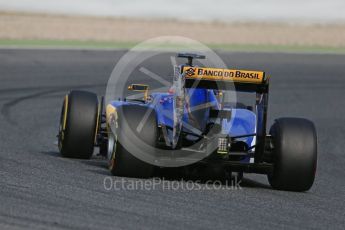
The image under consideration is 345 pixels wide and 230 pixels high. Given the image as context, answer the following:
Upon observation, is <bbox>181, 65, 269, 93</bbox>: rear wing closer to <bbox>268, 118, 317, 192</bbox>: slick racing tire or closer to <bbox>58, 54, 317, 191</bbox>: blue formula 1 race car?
<bbox>58, 54, 317, 191</bbox>: blue formula 1 race car

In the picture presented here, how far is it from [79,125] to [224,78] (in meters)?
2.13

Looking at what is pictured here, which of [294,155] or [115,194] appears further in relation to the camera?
Result: [294,155]

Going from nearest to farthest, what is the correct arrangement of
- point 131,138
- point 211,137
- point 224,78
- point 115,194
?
point 115,194
point 131,138
point 224,78
point 211,137

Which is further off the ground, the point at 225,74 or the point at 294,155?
the point at 225,74

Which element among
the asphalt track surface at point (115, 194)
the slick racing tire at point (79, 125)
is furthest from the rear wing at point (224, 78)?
the slick racing tire at point (79, 125)

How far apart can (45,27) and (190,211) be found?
2731 centimetres

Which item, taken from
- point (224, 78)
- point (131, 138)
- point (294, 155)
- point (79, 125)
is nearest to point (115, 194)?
point (131, 138)

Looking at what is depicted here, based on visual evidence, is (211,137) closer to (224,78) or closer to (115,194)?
(224,78)

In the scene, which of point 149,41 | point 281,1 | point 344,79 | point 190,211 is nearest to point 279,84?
point 344,79

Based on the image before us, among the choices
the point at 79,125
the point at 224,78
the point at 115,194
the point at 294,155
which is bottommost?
the point at 115,194

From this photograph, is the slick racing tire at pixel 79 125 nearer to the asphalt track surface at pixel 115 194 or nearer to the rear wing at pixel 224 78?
the asphalt track surface at pixel 115 194

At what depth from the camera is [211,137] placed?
906 cm

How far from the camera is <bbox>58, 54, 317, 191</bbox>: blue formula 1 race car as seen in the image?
891 centimetres

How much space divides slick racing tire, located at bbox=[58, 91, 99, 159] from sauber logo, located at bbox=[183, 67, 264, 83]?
1.76 m
